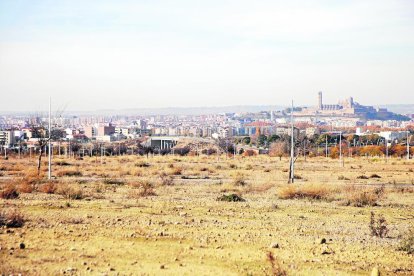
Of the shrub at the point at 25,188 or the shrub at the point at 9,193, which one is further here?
the shrub at the point at 25,188

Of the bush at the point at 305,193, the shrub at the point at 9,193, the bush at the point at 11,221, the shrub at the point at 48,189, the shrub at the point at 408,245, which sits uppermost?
the bush at the point at 11,221

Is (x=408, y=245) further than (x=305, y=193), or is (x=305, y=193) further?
(x=305, y=193)

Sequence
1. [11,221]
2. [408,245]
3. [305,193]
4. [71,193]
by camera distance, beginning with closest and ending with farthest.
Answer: [408,245]
[11,221]
[71,193]
[305,193]

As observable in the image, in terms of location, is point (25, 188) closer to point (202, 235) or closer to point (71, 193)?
point (71, 193)

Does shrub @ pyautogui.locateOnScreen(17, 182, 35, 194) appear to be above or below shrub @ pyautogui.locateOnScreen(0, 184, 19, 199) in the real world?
below

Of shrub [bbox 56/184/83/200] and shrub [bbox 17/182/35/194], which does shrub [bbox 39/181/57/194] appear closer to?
shrub [bbox 17/182/35/194]

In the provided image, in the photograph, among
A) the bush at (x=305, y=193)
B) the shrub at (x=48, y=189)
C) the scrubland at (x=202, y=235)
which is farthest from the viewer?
the shrub at (x=48, y=189)

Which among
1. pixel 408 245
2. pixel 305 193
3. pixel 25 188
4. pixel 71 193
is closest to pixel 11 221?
A: pixel 71 193

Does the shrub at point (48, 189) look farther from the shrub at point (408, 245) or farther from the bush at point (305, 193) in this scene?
the shrub at point (408, 245)

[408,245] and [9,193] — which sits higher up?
[408,245]

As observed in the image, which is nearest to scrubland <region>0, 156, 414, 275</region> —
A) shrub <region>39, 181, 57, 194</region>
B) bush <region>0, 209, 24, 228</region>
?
bush <region>0, 209, 24, 228</region>

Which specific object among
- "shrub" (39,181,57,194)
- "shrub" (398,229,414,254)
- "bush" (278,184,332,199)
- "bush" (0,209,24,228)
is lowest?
"bush" (278,184,332,199)

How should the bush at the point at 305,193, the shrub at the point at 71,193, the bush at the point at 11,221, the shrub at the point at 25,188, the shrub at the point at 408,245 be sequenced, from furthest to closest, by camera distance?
the shrub at the point at 25,188 < the bush at the point at 305,193 < the shrub at the point at 71,193 < the bush at the point at 11,221 < the shrub at the point at 408,245

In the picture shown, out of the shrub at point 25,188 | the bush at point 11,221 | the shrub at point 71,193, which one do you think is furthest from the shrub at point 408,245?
the shrub at point 25,188
